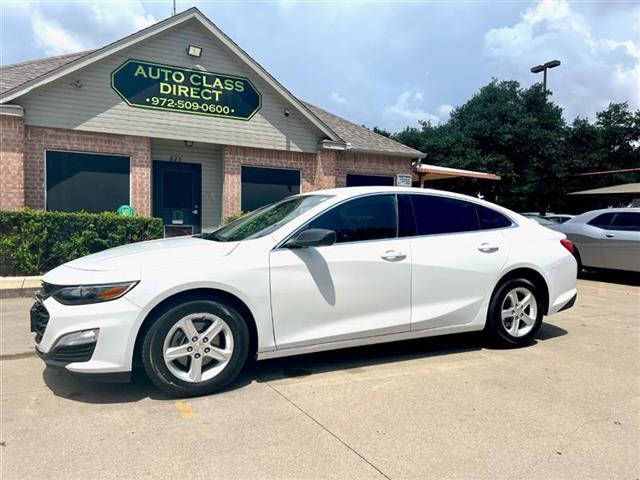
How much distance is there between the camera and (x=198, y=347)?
11.8ft

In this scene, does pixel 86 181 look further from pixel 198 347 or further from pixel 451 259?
pixel 451 259

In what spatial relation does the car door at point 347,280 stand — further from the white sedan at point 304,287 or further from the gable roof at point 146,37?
the gable roof at point 146,37

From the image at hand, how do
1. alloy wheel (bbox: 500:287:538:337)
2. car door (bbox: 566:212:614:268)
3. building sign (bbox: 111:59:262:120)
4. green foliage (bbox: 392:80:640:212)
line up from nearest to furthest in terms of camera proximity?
alloy wheel (bbox: 500:287:538:337) < car door (bbox: 566:212:614:268) < building sign (bbox: 111:59:262:120) < green foliage (bbox: 392:80:640:212)

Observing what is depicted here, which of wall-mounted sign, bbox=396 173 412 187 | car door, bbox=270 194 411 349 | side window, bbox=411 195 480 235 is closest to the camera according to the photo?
car door, bbox=270 194 411 349

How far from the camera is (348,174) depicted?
45.1ft

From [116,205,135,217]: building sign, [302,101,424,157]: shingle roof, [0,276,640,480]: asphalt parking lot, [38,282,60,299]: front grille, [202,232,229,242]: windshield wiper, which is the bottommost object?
[0,276,640,480]: asphalt parking lot

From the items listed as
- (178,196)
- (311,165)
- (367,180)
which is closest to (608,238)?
(367,180)

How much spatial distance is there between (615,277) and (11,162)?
13158mm

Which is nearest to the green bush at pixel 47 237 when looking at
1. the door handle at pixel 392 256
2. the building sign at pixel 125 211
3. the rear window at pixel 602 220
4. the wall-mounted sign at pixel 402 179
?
the building sign at pixel 125 211

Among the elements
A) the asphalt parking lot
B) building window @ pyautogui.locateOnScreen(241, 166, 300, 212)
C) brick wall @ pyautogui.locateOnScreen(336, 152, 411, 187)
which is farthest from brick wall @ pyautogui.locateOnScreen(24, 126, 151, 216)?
the asphalt parking lot

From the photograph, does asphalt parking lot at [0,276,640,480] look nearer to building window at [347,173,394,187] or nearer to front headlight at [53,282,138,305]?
front headlight at [53,282,138,305]

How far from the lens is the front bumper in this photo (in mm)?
3373

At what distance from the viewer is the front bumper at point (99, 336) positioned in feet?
11.1

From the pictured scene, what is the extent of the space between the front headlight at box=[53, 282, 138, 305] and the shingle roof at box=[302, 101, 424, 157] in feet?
34.1
